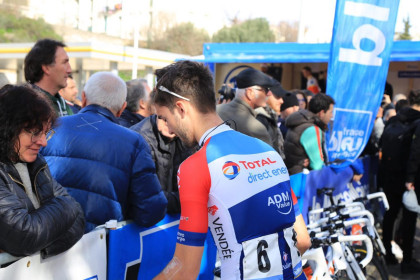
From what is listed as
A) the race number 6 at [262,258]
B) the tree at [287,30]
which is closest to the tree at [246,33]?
the tree at [287,30]

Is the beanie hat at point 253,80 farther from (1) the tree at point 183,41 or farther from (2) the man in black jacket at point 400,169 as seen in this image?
(1) the tree at point 183,41

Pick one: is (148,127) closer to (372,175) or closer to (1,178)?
(1,178)

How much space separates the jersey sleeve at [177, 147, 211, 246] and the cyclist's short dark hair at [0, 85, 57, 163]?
81cm

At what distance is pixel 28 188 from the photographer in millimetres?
2051

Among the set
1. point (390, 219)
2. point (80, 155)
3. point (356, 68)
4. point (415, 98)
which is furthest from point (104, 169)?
point (415, 98)

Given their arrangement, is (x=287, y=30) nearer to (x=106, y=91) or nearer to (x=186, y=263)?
(x=106, y=91)

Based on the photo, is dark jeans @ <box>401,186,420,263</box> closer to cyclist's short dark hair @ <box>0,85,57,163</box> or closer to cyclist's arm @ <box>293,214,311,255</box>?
cyclist's arm @ <box>293,214,311,255</box>

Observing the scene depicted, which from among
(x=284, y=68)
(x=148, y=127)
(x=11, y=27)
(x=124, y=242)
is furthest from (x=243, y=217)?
(x=11, y=27)

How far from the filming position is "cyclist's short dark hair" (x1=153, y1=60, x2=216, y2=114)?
1.84 meters

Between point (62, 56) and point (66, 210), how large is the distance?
6.91 feet

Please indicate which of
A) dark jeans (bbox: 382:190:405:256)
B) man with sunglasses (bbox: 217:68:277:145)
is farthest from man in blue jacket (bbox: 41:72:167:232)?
dark jeans (bbox: 382:190:405:256)

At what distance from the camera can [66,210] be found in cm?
211

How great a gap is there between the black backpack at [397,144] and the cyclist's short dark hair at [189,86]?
194 inches

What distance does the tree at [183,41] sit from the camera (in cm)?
6256
